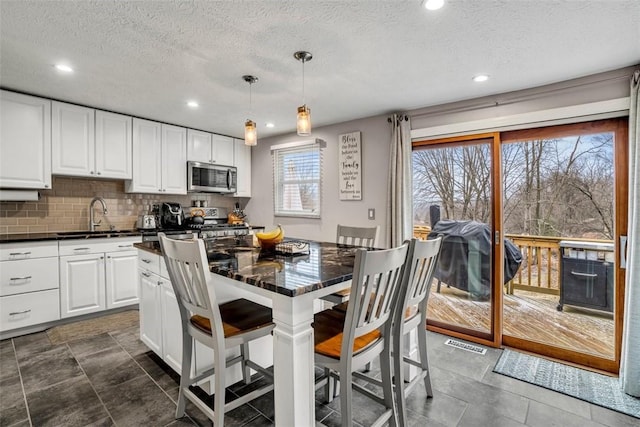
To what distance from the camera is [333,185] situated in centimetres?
398

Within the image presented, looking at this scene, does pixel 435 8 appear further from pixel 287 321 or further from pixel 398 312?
pixel 287 321

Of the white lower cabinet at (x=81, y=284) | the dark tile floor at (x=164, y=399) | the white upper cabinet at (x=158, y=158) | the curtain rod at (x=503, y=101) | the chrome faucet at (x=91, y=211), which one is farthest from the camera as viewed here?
the white upper cabinet at (x=158, y=158)

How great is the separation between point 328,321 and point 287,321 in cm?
51

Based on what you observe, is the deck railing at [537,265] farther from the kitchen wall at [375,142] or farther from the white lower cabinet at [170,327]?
the white lower cabinet at [170,327]

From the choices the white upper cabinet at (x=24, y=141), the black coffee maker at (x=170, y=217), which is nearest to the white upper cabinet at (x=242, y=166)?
the black coffee maker at (x=170, y=217)

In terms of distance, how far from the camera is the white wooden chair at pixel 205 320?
1.44 m

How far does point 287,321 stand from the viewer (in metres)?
1.25

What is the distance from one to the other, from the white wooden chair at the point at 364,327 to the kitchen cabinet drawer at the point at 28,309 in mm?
2941

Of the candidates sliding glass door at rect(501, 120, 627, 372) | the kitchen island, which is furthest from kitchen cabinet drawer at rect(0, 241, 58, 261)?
sliding glass door at rect(501, 120, 627, 372)

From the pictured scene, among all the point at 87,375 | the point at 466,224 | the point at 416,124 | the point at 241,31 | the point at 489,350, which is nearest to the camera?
the point at 241,31

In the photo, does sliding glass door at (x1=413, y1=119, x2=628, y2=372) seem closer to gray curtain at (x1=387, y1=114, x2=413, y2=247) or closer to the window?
gray curtain at (x1=387, y1=114, x2=413, y2=247)

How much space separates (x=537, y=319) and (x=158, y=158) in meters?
4.49

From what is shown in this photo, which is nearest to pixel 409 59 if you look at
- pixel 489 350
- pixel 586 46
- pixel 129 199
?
pixel 586 46

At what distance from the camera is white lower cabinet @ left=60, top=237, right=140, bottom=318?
10.2ft
